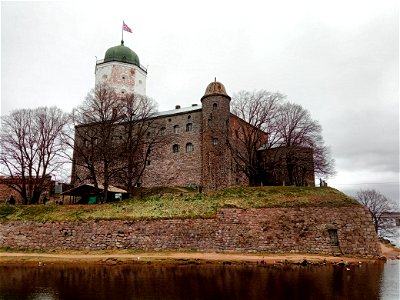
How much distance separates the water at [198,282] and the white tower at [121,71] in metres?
32.4

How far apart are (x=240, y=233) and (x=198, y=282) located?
30.4ft

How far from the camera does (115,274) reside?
17.5m

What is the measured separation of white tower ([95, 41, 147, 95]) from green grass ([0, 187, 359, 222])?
907 inches

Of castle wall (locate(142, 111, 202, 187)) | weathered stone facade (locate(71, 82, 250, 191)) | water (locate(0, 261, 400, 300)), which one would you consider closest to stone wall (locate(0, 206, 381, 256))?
water (locate(0, 261, 400, 300))

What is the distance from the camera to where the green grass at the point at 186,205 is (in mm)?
25609

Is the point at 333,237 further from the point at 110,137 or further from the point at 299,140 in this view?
the point at 110,137

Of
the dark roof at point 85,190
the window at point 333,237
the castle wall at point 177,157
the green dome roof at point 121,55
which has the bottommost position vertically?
the window at point 333,237

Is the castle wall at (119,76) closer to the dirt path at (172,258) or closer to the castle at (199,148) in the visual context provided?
the castle at (199,148)

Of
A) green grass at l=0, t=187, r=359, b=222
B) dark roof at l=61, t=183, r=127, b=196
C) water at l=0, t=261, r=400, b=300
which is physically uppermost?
dark roof at l=61, t=183, r=127, b=196

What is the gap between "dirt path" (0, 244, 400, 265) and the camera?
21.1 meters

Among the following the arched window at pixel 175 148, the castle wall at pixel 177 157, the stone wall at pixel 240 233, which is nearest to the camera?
the stone wall at pixel 240 233

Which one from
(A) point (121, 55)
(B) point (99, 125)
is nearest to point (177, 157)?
(B) point (99, 125)

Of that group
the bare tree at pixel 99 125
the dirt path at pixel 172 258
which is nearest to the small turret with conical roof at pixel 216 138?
the bare tree at pixel 99 125

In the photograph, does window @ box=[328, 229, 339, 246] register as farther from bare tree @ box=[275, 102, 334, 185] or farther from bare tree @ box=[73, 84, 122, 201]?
bare tree @ box=[73, 84, 122, 201]
